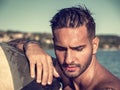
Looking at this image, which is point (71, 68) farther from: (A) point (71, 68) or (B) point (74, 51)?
(B) point (74, 51)

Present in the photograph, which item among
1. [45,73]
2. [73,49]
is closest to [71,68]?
[73,49]

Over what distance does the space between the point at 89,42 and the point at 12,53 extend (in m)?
1.18

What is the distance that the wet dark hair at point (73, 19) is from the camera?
4783 mm

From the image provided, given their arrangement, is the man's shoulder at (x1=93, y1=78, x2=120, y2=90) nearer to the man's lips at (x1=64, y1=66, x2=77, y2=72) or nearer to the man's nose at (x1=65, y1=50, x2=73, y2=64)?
the man's lips at (x1=64, y1=66, x2=77, y2=72)

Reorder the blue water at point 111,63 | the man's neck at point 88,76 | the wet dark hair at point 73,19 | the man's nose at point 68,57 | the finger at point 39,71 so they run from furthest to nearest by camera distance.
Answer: the blue water at point 111,63
the man's neck at point 88,76
the wet dark hair at point 73,19
the man's nose at point 68,57
the finger at point 39,71

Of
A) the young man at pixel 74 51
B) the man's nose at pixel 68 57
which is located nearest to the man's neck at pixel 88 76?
the young man at pixel 74 51

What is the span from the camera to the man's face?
4.64 metres

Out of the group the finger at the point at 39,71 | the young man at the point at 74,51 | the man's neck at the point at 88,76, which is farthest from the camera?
the man's neck at the point at 88,76

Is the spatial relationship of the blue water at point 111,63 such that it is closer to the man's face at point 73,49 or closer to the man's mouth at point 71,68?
the man's face at point 73,49

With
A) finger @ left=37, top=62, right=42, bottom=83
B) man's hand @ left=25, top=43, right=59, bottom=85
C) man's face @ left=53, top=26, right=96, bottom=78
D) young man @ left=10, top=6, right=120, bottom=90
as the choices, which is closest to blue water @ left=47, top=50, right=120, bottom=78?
young man @ left=10, top=6, right=120, bottom=90

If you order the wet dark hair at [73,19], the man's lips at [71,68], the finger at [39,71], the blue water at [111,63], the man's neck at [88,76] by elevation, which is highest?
the wet dark hair at [73,19]

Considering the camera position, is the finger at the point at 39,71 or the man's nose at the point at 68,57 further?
the man's nose at the point at 68,57

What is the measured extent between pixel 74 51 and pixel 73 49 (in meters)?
0.04

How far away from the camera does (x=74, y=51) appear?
15.2ft
